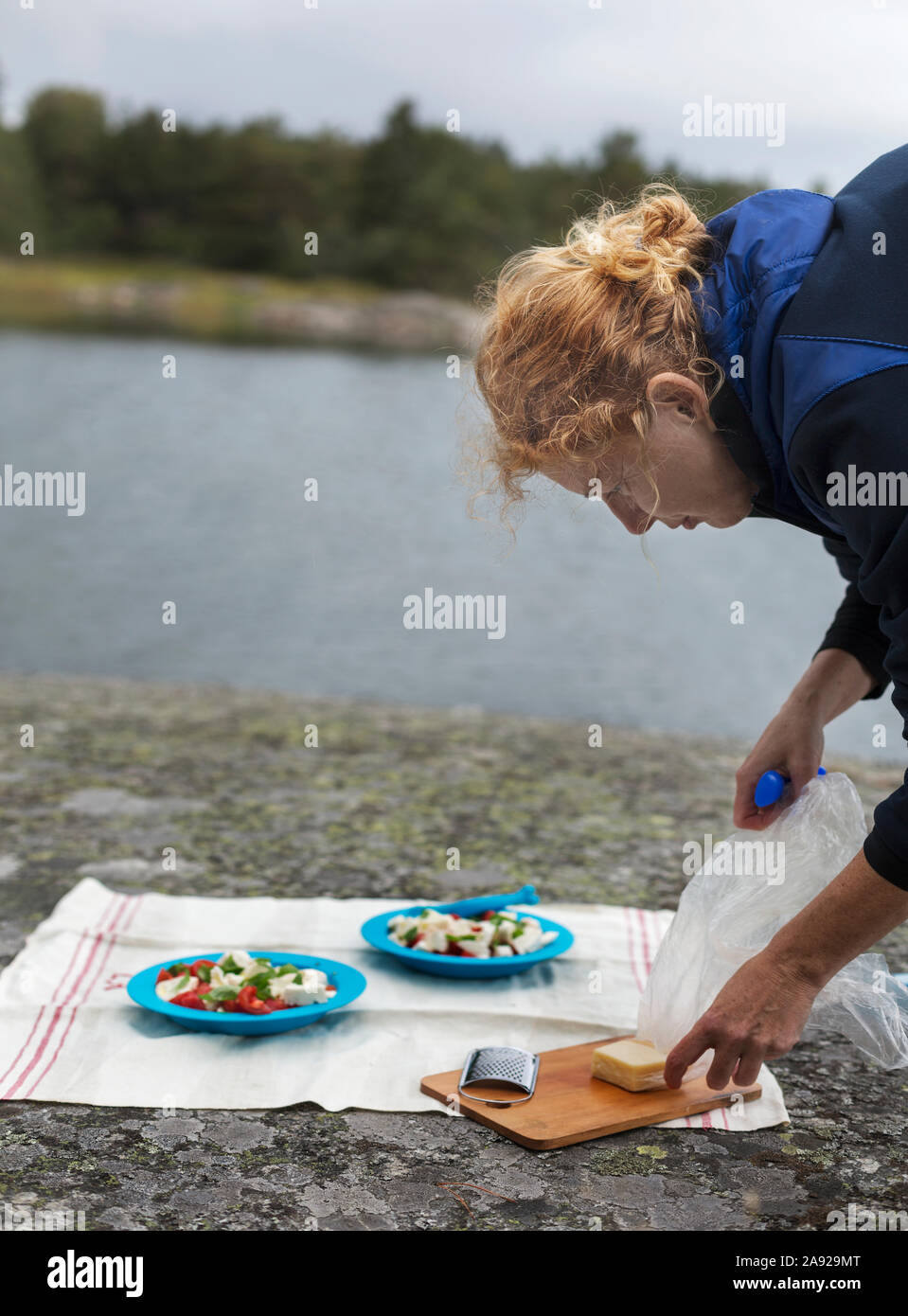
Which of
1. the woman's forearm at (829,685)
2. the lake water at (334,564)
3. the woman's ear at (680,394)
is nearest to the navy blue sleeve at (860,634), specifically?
the woman's forearm at (829,685)

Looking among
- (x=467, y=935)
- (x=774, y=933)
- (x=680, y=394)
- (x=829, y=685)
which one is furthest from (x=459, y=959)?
(x=680, y=394)

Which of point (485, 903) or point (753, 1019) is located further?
point (485, 903)

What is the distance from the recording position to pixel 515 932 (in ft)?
7.89

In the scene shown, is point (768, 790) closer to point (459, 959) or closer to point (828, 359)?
point (459, 959)

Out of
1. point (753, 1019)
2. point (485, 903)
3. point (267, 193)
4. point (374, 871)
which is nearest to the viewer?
point (753, 1019)

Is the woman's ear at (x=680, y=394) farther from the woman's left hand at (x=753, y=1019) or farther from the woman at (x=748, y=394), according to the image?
the woman's left hand at (x=753, y=1019)

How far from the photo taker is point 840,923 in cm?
152

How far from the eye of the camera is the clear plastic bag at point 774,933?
199 cm

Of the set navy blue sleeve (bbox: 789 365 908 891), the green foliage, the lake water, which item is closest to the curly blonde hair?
navy blue sleeve (bbox: 789 365 908 891)

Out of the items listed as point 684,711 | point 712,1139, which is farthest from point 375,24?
point 712,1139

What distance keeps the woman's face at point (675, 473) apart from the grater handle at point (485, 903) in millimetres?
1044

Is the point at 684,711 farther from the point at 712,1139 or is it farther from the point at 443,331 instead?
the point at 443,331

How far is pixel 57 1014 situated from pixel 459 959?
2.33 ft

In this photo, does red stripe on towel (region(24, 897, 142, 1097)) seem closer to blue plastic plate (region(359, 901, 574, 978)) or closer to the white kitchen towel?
the white kitchen towel
